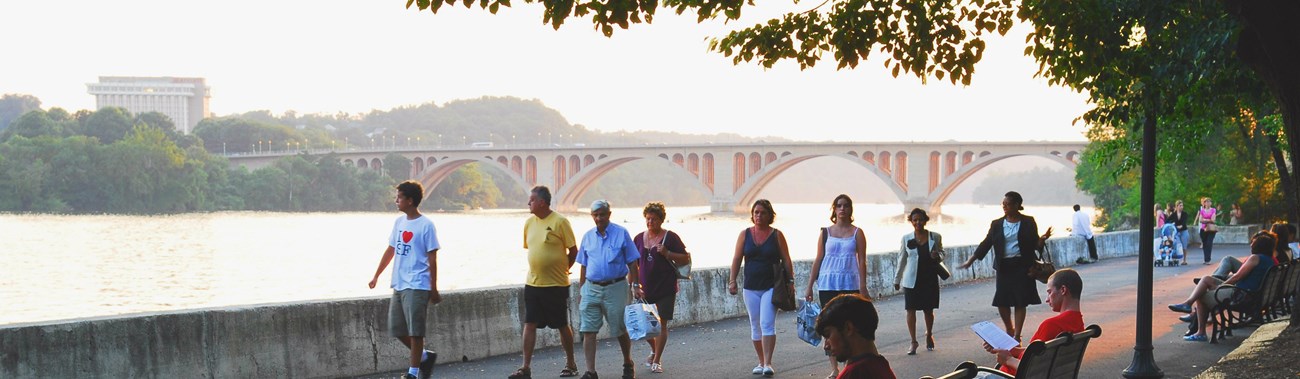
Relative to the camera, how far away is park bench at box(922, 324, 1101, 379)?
4.91 meters

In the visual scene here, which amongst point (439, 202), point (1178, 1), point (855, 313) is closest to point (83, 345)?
point (855, 313)

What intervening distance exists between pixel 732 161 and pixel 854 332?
8715cm

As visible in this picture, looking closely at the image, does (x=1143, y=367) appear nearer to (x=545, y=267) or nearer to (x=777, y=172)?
(x=545, y=267)

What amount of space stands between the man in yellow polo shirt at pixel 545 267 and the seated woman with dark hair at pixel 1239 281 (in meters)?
5.22

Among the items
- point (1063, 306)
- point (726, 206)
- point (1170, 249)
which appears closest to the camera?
point (1063, 306)

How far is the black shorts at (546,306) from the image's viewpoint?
8.66 metres

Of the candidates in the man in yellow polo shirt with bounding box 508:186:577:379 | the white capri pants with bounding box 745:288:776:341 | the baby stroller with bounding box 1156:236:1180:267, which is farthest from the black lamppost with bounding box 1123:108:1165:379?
the baby stroller with bounding box 1156:236:1180:267

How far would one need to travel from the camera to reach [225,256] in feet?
153

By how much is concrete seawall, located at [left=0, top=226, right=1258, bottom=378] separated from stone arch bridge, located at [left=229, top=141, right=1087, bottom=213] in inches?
2870

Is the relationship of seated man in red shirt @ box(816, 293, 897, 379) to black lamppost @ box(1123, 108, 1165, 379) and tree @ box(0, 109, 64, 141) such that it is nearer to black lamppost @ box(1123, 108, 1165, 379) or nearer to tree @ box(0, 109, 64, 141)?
black lamppost @ box(1123, 108, 1165, 379)

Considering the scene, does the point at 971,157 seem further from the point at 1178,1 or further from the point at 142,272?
the point at 1178,1

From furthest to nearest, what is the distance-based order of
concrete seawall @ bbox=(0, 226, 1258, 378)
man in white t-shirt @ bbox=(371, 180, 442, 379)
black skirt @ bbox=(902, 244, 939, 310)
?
black skirt @ bbox=(902, 244, 939, 310), man in white t-shirt @ bbox=(371, 180, 442, 379), concrete seawall @ bbox=(0, 226, 1258, 378)

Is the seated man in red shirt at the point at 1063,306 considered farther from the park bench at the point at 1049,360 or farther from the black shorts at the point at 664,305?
the black shorts at the point at 664,305

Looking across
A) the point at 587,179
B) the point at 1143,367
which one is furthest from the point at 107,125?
the point at 1143,367
